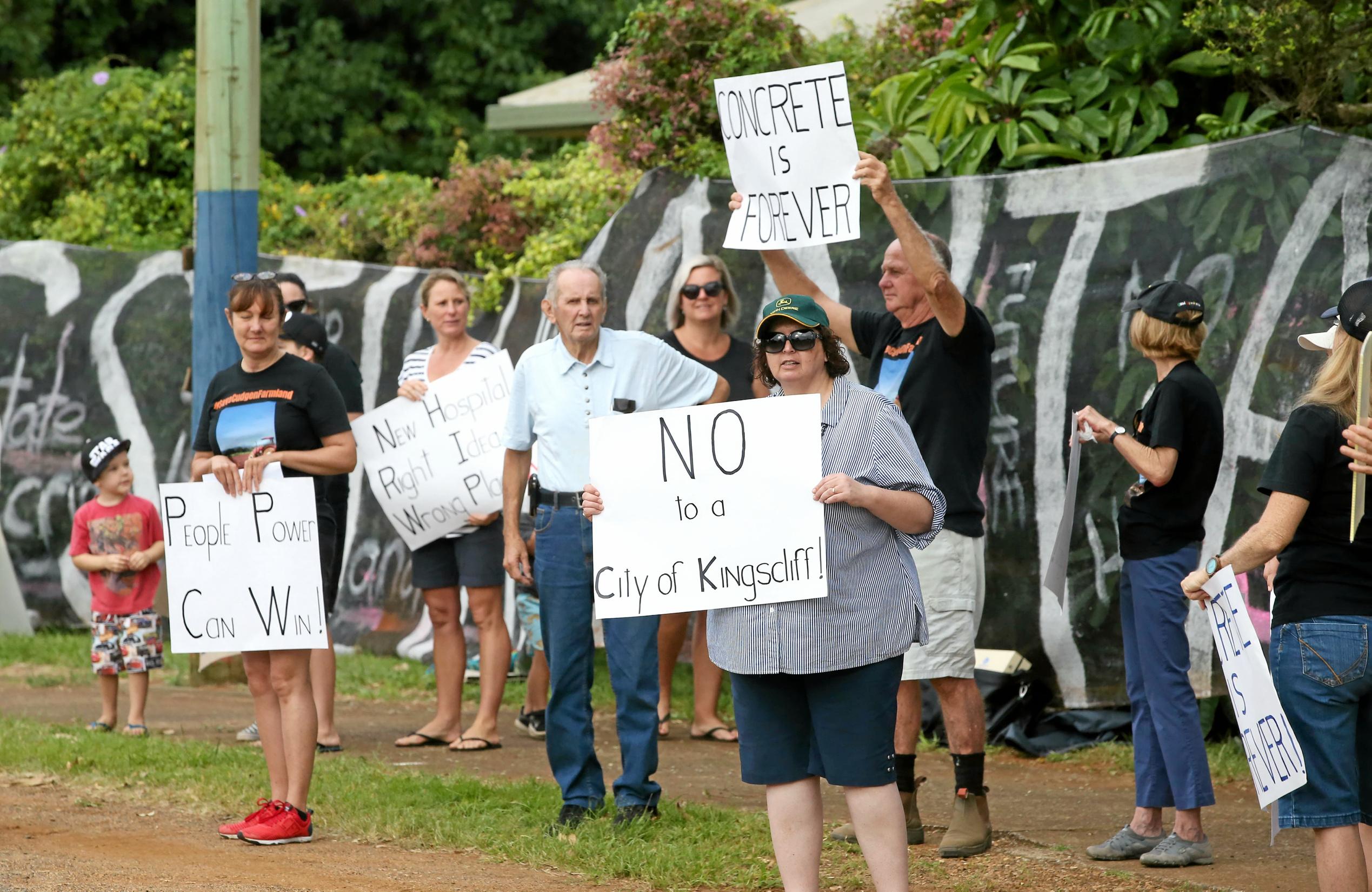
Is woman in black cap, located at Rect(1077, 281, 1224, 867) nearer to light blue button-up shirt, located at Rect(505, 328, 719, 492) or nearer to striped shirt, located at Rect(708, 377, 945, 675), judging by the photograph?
striped shirt, located at Rect(708, 377, 945, 675)

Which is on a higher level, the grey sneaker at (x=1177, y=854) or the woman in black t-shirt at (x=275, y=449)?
the woman in black t-shirt at (x=275, y=449)

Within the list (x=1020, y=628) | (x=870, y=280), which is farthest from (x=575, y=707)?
(x=870, y=280)

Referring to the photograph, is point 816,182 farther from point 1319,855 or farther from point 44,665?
point 44,665

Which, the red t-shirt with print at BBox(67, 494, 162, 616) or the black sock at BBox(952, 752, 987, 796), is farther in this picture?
the red t-shirt with print at BBox(67, 494, 162, 616)

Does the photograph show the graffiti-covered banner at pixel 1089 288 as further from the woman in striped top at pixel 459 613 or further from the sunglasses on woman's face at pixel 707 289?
the woman in striped top at pixel 459 613

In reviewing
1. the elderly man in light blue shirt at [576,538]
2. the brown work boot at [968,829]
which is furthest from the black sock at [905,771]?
the elderly man in light blue shirt at [576,538]

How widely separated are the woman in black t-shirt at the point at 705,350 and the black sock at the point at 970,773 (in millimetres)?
1913

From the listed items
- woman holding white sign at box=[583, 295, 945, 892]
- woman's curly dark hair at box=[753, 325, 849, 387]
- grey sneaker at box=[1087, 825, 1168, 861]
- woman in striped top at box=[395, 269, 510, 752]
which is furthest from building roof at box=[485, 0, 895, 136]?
woman holding white sign at box=[583, 295, 945, 892]

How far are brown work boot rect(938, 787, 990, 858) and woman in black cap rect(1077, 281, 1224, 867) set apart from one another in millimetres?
368

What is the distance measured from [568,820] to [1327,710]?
2744 mm

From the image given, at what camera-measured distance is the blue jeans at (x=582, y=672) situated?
5.72 meters

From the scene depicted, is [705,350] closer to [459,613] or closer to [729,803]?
[459,613]

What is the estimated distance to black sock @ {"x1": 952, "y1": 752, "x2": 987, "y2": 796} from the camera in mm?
5465

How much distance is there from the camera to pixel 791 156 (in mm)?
6051
